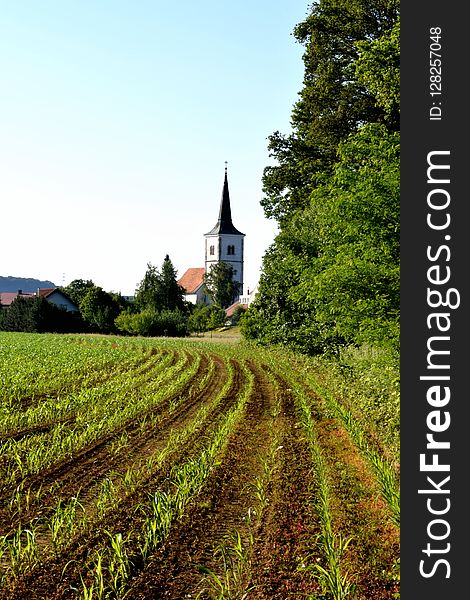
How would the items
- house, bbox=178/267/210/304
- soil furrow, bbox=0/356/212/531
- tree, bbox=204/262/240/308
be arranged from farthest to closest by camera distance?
house, bbox=178/267/210/304
tree, bbox=204/262/240/308
soil furrow, bbox=0/356/212/531

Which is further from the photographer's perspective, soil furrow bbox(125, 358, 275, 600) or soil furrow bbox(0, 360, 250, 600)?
soil furrow bbox(125, 358, 275, 600)

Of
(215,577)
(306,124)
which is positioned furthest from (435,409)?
(306,124)

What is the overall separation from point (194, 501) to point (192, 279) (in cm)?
13413

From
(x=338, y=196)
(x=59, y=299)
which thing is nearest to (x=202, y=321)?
(x=59, y=299)

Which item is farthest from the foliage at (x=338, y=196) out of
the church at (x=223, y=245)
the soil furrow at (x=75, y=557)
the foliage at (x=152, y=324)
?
the church at (x=223, y=245)

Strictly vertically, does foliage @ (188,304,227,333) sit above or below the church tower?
below

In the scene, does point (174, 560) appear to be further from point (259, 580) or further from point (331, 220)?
point (331, 220)

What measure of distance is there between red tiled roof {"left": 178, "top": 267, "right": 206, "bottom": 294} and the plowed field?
121 meters

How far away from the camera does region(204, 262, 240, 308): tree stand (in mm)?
105500

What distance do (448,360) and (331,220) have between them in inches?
463

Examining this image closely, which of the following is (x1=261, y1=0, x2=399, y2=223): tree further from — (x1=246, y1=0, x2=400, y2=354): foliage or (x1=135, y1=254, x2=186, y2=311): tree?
(x1=135, y1=254, x2=186, y2=311): tree

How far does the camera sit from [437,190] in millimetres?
5738

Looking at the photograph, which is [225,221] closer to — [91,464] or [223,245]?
[223,245]

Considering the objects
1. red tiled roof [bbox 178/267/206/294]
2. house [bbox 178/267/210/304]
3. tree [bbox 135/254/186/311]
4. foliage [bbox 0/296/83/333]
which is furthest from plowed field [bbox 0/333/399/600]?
red tiled roof [bbox 178/267/206/294]
